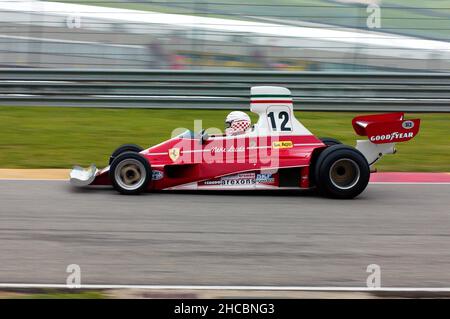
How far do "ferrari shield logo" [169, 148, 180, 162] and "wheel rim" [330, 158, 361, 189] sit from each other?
1696mm

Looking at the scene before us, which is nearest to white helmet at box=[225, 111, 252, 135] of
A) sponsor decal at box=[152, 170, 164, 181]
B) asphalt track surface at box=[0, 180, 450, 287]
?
asphalt track surface at box=[0, 180, 450, 287]

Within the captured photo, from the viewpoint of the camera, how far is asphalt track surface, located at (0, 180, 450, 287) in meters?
6.32

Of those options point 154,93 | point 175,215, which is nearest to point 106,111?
point 154,93

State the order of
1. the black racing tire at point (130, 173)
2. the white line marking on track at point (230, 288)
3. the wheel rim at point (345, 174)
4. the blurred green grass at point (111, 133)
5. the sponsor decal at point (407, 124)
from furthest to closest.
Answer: the blurred green grass at point (111, 133) → the sponsor decal at point (407, 124) → the wheel rim at point (345, 174) → the black racing tire at point (130, 173) → the white line marking on track at point (230, 288)

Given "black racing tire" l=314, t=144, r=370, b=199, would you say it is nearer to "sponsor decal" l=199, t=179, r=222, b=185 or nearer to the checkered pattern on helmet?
the checkered pattern on helmet

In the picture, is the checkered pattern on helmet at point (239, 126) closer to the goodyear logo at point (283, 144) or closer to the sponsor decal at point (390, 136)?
the goodyear logo at point (283, 144)

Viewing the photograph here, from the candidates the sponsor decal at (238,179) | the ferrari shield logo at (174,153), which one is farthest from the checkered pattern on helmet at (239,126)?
the ferrari shield logo at (174,153)

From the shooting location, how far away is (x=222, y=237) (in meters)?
7.39

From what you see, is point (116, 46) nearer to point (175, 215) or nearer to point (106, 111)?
point (106, 111)

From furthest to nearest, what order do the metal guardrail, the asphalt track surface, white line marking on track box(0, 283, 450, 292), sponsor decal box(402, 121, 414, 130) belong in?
the metal guardrail → sponsor decal box(402, 121, 414, 130) → the asphalt track surface → white line marking on track box(0, 283, 450, 292)

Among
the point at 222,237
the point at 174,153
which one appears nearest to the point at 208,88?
the point at 174,153

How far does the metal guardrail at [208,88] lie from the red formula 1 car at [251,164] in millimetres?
5314

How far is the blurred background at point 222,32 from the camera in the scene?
14742 mm

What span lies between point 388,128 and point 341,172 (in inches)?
31.6
